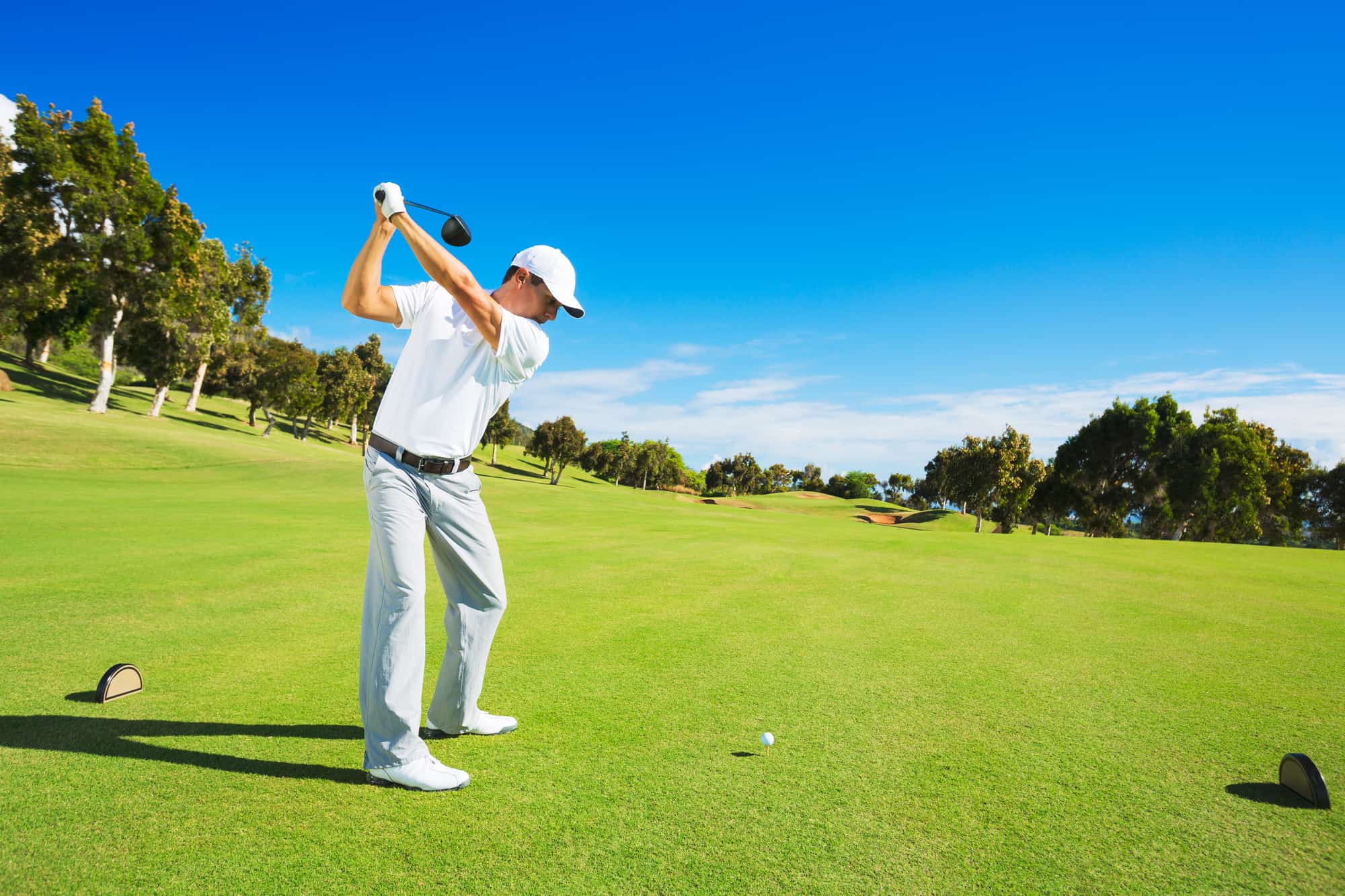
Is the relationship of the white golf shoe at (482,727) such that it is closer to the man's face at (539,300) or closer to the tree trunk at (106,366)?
the man's face at (539,300)

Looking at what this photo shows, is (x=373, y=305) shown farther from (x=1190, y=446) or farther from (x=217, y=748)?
(x=1190, y=446)

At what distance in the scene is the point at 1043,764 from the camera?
13.9 ft

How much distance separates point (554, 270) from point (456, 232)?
2.26 ft

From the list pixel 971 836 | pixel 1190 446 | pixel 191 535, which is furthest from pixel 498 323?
pixel 1190 446

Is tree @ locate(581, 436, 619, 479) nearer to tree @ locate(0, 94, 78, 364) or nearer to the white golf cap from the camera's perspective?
tree @ locate(0, 94, 78, 364)

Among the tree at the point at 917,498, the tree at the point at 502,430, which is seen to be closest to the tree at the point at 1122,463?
the tree at the point at 917,498

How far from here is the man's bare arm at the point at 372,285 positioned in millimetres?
3799

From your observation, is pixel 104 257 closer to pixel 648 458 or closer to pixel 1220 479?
pixel 648 458

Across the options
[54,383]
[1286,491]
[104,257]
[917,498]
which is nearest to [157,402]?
[54,383]

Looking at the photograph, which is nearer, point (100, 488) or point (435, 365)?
point (435, 365)

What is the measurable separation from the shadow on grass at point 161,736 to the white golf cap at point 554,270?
2.98m

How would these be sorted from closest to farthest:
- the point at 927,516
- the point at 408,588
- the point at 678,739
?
the point at 408,588 < the point at 678,739 < the point at 927,516

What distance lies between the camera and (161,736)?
416 centimetres

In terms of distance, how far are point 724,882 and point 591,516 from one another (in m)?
23.3
